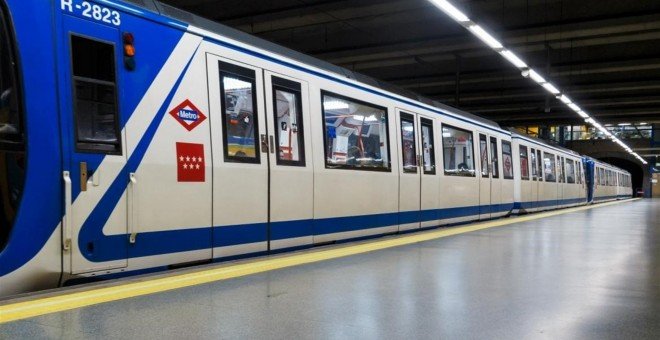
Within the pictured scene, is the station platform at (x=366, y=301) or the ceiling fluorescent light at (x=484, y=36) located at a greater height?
the ceiling fluorescent light at (x=484, y=36)

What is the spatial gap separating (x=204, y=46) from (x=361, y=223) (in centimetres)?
354

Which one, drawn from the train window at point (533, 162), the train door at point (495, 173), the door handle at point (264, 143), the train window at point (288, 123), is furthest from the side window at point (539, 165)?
the door handle at point (264, 143)

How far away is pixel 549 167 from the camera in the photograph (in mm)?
18516

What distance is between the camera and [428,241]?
749 cm

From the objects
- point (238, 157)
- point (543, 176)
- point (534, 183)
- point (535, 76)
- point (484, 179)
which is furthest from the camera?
point (543, 176)

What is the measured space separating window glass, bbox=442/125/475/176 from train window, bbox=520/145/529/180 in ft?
14.3

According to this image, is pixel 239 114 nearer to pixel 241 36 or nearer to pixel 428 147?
pixel 241 36

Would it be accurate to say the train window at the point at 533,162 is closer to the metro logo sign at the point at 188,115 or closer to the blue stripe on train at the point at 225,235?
the blue stripe on train at the point at 225,235

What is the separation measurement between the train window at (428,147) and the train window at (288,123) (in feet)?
11.7

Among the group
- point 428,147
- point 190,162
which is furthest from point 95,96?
point 428,147

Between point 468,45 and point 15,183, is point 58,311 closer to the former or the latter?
point 15,183

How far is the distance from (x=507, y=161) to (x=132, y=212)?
38.3 feet

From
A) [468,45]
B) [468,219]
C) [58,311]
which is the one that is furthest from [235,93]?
[468,45]

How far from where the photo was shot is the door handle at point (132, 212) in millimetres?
4223
